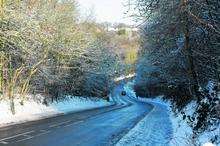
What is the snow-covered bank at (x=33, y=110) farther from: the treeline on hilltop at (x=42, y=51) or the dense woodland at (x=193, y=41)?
the dense woodland at (x=193, y=41)

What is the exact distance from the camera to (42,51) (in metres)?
39.5

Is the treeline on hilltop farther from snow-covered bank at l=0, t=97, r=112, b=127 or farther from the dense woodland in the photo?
the dense woodland

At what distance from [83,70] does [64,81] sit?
7704 mm

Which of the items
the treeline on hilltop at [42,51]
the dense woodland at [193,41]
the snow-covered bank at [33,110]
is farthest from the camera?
the snow-covered bank at [33,110]

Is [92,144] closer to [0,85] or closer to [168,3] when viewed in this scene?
[168,3]

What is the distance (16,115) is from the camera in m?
32.7

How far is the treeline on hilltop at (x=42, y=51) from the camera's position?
28.1 m

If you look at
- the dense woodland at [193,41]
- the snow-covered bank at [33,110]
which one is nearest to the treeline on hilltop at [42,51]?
the snow-covered bank at [33,110]

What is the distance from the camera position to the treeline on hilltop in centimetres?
2806

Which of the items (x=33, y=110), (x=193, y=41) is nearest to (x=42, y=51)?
(x=33, y=110)

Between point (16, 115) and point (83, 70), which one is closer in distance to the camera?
point (16, 115)

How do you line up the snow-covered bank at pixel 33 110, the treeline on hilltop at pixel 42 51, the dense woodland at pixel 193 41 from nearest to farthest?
the dense woodland at pixel 193 41 → the treeline on hilltop at pixel 42 51 → the snow-covered bank at pixel 33 110

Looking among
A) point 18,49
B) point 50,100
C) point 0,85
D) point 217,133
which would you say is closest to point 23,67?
point 0,85

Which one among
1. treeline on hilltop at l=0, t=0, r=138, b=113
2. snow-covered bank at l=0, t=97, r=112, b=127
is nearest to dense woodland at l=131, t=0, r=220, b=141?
treeline on hilltop at l=0, t=0, r=138, b=113
